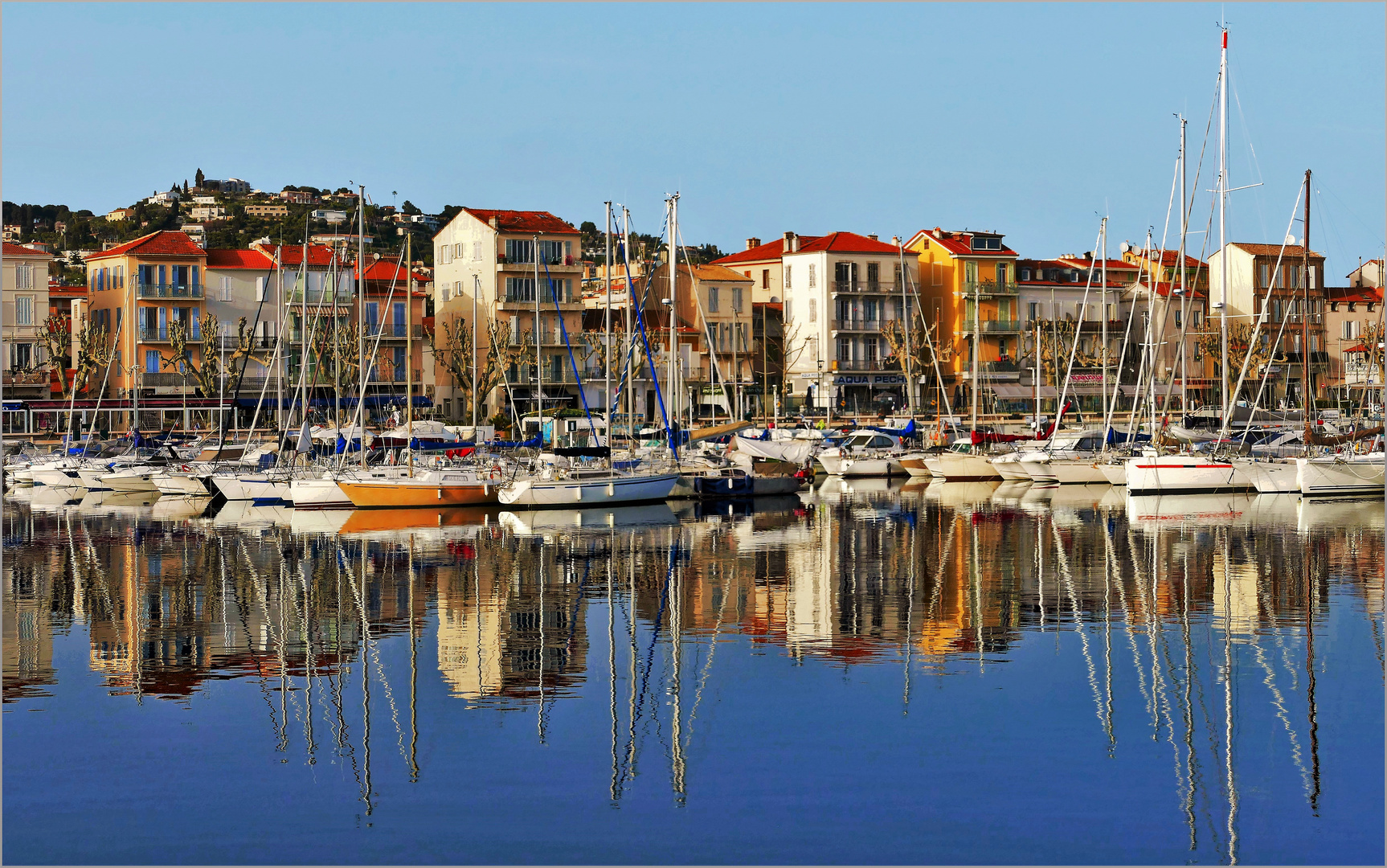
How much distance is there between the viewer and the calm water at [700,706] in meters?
13.2

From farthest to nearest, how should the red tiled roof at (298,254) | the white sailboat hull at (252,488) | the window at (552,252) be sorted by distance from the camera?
the window at (552,252) < the red tiled roof at (298,254) < the white sailboat hull at (252,488)

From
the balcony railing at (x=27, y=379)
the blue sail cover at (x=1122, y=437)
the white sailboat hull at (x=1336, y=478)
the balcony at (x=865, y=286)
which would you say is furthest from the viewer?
the balcony at (x=865, y=286)

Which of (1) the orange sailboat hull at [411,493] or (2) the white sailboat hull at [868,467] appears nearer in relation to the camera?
(1) the orange sailboat hull at [411,493]

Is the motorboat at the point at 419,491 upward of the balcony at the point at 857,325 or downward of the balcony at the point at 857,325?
downward

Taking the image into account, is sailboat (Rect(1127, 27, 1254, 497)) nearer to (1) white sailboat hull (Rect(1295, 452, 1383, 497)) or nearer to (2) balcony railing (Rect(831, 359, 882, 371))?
(1) white sailboat hull (Rect(1295, 452, 1383, 497))

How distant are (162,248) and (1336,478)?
61.1m

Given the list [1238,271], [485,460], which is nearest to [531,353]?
[485,460]

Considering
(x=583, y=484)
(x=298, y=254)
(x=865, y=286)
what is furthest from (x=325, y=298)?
(x=583, y=484)

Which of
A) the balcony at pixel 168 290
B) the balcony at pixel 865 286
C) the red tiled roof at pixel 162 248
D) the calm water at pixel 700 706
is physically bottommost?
the calm water at pixel 700 706

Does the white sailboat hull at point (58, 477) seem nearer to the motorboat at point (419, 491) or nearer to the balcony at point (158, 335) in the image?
the motorboat at point (419, 491)

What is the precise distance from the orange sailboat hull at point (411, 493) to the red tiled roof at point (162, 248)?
45.0 m

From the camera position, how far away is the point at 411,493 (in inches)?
1732

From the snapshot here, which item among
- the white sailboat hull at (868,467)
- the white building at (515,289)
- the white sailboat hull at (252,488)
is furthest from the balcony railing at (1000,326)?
the white sailboat hull at (252,488)

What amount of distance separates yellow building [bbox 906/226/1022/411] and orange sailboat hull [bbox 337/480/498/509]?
57.5m
